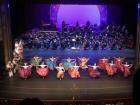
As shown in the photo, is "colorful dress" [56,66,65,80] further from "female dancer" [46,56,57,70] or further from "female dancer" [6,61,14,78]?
"female dancer" [6,61,14,78]

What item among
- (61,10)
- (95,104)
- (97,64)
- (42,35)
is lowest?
(95,104)

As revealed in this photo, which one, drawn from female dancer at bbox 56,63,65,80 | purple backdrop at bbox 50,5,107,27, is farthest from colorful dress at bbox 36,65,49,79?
purple backdrop at bbox 50,5,107,27

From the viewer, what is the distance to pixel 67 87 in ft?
19.1

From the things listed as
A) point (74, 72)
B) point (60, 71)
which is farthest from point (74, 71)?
point (60, 71)

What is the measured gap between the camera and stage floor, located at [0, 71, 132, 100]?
533cm

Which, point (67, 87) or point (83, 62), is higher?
point (83, 62)

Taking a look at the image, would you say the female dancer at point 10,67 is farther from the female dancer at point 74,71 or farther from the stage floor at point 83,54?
the female dancer at point 74,71

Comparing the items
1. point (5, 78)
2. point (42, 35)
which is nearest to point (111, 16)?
point (42, 35)

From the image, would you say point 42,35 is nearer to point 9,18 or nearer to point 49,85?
point 9,18

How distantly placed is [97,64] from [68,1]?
1481mm

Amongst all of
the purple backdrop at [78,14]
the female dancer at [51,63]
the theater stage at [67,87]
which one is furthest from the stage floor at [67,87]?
the purple backdrop at [78,14]

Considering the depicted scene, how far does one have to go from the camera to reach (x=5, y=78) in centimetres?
648

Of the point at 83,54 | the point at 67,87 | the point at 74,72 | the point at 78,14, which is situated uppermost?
the point at 78,14

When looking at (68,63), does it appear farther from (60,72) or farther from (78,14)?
(78,14)
